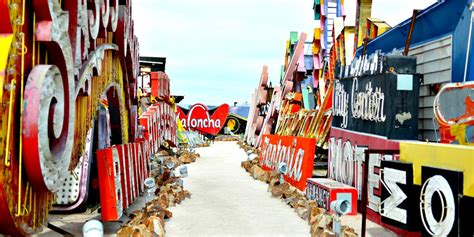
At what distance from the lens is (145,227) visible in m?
6.98

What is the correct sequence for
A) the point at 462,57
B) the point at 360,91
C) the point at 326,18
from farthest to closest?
the point at 326,18, the point at 360,91, the point at 462,57

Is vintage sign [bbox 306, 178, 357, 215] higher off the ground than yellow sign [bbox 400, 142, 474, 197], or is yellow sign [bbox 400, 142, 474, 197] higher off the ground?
yellow sign [bbox 400, 142, 474, 197]

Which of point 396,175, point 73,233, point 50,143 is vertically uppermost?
point 50,143

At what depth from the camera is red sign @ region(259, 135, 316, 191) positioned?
38.4 ft

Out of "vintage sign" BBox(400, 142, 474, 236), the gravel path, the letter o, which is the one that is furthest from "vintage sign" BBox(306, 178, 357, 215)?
the letter o

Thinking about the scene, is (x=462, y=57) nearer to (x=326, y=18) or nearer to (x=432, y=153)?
(x=432, y=153)

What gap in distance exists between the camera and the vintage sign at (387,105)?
8.59 metres

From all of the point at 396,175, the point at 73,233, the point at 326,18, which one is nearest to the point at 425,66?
the point at 396,175

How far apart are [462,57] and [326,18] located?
1379cm

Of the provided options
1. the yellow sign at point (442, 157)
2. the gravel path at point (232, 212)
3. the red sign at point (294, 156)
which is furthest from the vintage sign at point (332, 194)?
the yellow sign at point (442, 157)

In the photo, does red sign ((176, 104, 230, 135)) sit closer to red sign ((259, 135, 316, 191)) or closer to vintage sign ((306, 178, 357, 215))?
red sign ((259, 135, 316, 191))

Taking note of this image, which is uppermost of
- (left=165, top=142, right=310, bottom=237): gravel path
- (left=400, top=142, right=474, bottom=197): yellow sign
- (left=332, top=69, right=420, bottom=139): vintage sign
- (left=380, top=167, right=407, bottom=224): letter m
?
(left=332, top=69, right=420, bottom=139): vintage sign

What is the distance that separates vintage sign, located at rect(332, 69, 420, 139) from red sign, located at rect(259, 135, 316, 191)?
171cm

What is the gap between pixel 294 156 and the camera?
12742 millimetres
